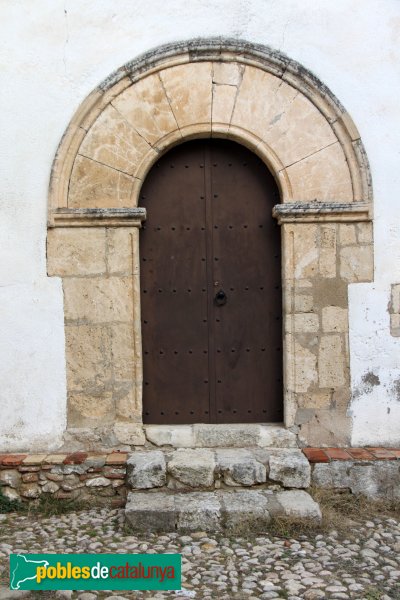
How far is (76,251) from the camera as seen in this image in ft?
13.9

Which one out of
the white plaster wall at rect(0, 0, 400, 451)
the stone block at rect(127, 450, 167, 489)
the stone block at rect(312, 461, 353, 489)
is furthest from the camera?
the white plaster wall at rect(0, 0, 400, 451)

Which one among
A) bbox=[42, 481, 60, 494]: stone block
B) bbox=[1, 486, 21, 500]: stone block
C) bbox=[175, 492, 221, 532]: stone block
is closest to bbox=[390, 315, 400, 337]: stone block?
bbox=[175, 492, 221, 532]: stone block

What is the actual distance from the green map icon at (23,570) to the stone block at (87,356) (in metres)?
1.39

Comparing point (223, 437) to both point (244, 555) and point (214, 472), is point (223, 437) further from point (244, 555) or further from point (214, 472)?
point (244, 555)

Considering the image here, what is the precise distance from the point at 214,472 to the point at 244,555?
27.9 inches

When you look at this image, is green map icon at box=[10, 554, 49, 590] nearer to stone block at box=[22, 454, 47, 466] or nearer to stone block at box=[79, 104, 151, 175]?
stone block at box=[22, 454, 47, 466]

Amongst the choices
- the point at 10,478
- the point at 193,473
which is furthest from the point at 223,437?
the point at 10,478

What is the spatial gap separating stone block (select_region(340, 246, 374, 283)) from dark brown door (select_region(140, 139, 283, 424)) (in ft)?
1.62

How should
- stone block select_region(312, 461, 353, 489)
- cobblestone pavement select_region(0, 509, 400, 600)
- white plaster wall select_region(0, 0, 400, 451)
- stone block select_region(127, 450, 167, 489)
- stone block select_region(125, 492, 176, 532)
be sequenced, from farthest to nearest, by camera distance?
1. white plaster wall select_region(0, 0, 400, 451)
2. stone block select_region(312, 461, 353, 489)
3. stone block select_region(127, 450, 167, 489)
4. stone block select_region(125, 492, 176, 532)
5. cobblestone pavement select_region(0, 509, 400, 600)

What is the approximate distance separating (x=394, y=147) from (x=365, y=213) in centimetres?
52

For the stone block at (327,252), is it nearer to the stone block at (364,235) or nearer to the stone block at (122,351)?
the stone block at (364,235)

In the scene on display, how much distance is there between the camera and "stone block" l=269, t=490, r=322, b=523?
359cm

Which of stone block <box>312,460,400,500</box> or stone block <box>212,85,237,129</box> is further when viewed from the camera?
stone block <box>212,85,237,129</box>

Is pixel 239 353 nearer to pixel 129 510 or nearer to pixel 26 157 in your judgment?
pixel 129 510
